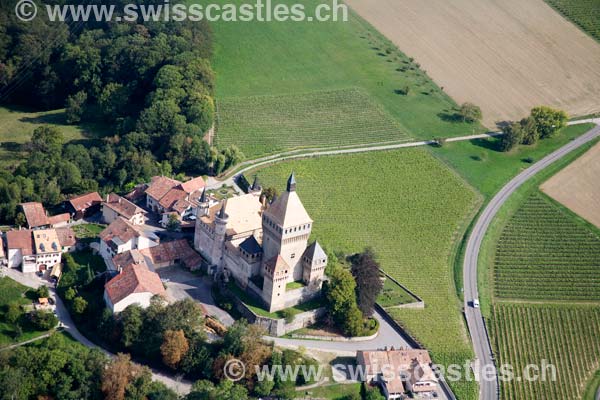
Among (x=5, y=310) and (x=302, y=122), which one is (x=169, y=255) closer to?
(x=5, y=310)

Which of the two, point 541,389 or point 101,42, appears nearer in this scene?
point 541,389

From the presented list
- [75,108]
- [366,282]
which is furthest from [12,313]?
[75,108]

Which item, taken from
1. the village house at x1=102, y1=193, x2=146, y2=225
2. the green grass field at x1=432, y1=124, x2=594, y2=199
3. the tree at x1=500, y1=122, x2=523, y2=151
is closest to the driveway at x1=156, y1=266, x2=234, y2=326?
the village house at x1=102, y1=193, x2=146, y2=225

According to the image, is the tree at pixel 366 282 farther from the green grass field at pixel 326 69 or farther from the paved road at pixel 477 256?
the green grass field at pixel 326 69

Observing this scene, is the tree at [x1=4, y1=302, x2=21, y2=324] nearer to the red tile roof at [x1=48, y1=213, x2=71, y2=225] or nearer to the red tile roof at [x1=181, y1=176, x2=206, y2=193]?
the red tile roof at [x1=48, y1=213, x2=71, y2=225]

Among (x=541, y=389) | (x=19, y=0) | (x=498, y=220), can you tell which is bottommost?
(x=541, y=389)

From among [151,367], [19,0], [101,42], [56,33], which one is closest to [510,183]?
[151,367]

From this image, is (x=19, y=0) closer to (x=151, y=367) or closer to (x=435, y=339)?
(x=151, y=367)
